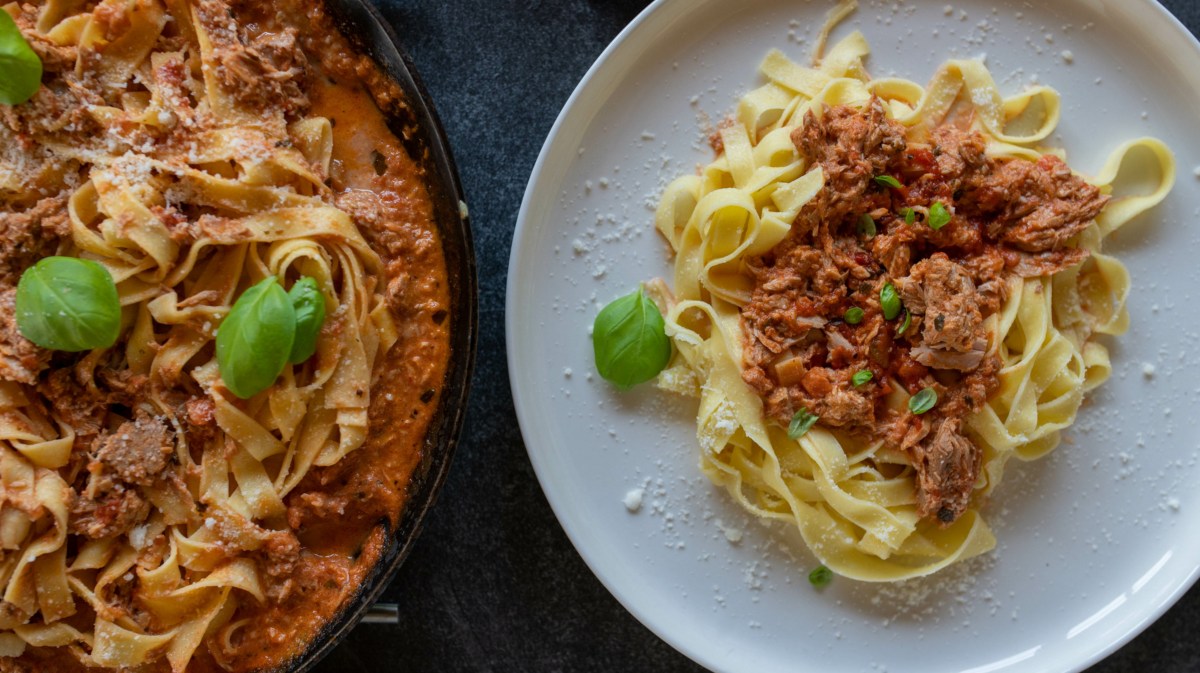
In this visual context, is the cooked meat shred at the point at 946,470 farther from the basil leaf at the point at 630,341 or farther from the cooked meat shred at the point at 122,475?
the cooked meat shred at the point at 122,475

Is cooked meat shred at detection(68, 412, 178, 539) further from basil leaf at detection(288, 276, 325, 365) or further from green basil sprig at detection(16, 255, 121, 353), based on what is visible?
basil leaf at detection(288, 276, 325, 365)

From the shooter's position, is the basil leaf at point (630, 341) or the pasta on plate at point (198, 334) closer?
the pasta on plate at point (198, 334)

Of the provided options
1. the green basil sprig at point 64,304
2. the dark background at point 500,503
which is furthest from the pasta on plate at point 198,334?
the dark background at point 500,503

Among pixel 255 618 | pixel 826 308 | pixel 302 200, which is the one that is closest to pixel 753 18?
pixel 826 308

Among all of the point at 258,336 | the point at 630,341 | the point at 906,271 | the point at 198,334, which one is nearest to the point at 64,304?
the point at 198,334

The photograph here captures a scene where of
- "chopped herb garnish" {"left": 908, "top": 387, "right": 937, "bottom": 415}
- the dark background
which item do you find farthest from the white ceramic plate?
"chopped herb garnish" {"left": 908, "top": 387, "right": 937, "bottom": 415}
